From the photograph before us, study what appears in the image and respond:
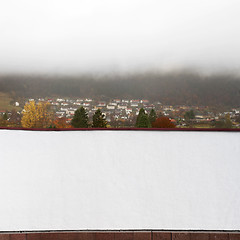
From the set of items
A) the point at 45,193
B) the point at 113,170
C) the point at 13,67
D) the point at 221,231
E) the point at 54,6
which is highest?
the point at 54,6

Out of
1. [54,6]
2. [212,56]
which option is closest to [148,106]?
[212,56]

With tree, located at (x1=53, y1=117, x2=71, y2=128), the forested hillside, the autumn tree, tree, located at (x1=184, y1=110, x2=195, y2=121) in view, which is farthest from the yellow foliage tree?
tree, located at (x1=184, y1=110, x2=195, y2=121)

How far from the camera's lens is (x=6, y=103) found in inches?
2643

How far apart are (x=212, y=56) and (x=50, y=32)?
5902cm

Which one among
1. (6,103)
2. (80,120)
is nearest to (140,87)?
(6,103)

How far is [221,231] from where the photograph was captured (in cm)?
385

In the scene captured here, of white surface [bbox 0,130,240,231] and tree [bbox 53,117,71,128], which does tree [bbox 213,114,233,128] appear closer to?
tree [bbox 53,117,71,128]

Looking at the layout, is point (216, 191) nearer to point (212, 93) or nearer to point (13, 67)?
point (212, 93)

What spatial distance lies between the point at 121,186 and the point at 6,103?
7038 centimetres

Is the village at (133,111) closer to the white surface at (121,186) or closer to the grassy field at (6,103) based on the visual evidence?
the grassy field at (6,103)

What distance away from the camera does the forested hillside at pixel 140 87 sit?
220ft

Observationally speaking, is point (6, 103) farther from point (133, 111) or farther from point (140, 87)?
point (140, 87)

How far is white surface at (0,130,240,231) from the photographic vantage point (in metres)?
3.86

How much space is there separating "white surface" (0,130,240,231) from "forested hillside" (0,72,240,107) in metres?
59.6
